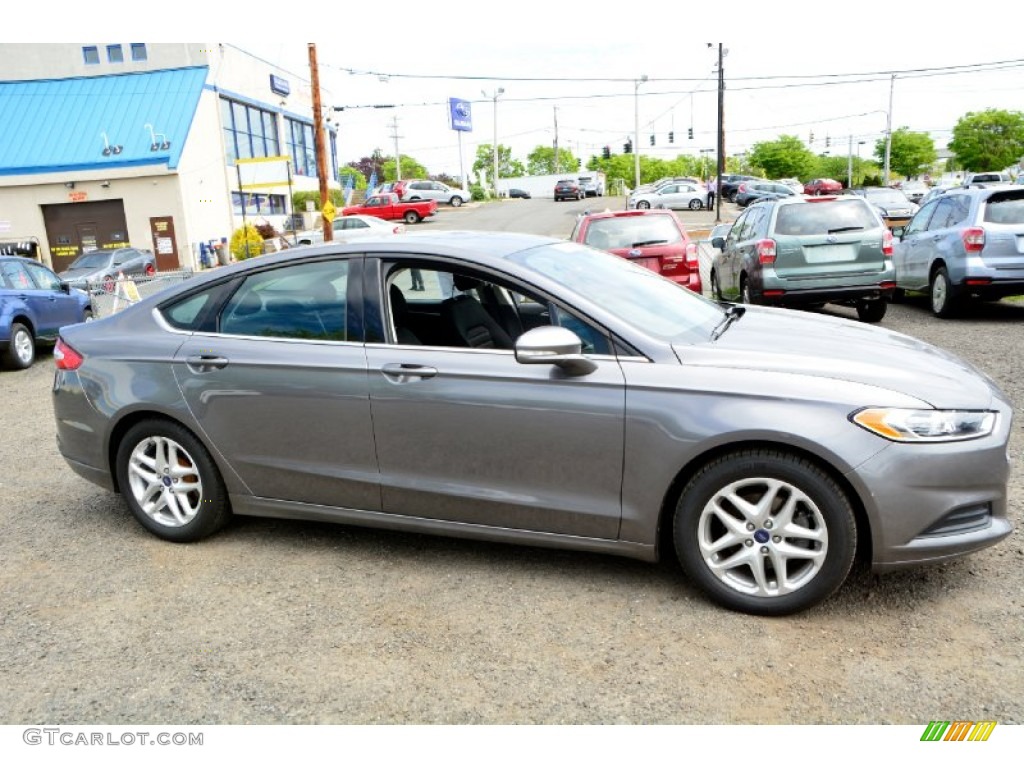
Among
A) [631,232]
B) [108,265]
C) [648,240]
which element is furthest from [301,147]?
[648,240]

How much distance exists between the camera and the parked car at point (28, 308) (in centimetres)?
1090

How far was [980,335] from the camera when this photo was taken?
9.55 meters

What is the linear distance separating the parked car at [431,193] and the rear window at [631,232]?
126ft

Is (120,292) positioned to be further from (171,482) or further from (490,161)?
(490,161)

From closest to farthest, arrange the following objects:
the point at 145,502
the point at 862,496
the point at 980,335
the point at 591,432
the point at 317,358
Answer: the point at 862,496 < the point at 591,432 < the point at 317,358 < the point at 145,502 < the point at 980,335

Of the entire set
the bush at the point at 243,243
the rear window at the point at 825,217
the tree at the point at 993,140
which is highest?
the tree at the point at 993,140

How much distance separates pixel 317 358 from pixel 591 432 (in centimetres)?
138

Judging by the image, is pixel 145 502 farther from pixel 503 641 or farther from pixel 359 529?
pixel 503 641

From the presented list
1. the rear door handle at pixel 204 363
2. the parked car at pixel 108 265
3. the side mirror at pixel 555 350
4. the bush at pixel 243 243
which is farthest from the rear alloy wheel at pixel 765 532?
the bush at pixel 243 243

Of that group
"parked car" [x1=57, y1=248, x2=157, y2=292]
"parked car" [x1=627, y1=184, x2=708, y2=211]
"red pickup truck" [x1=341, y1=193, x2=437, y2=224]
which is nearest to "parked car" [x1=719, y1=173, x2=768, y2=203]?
"parked car" [x1=627, y1=184, x2=708, y2=211]

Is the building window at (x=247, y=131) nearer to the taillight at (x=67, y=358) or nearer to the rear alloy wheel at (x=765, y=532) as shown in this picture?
the taillight at (x=67, y=358)

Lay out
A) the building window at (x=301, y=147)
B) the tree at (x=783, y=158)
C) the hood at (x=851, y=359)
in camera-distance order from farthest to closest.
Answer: the tree at (x=783, y=158), the building window at (x=301, y=147), the hood at (x=851, y=359)

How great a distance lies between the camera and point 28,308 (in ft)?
37.2

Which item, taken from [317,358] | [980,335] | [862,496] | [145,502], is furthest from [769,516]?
[980,335]
